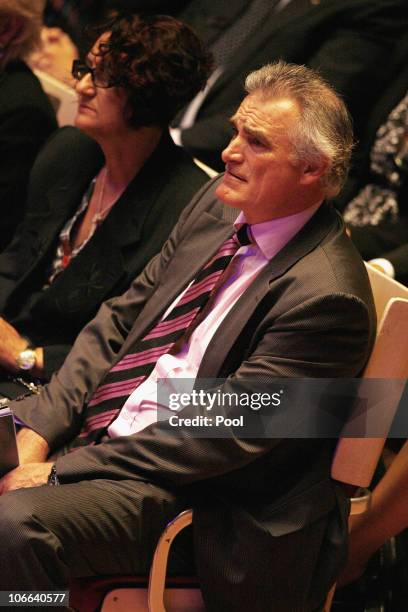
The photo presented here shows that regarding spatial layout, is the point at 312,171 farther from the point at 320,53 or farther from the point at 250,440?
the point at 320,53

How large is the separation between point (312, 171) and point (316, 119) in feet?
0.35

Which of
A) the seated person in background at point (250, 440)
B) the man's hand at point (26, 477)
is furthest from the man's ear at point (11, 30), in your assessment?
the man's hand at point (26, 477)

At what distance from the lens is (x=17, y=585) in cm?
186

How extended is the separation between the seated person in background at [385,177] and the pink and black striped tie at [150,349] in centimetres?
104

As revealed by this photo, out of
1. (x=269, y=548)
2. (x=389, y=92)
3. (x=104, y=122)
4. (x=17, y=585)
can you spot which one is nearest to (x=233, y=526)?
(x=269, y=548)

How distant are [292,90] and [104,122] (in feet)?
2.20

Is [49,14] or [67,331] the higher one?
[49,14]

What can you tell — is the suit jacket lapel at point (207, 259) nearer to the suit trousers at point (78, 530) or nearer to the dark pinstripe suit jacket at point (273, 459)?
the dark pinstripe suit jacket at point (273, 459)

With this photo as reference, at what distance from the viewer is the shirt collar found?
6.72 feet

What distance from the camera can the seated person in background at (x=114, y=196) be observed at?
2.46 meters

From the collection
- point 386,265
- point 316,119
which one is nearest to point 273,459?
point 316,119

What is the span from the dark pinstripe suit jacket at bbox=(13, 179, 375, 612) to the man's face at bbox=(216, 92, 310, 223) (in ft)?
0.29

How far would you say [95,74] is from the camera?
2.50m

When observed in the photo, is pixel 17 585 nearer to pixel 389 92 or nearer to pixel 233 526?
pixel 233 526
